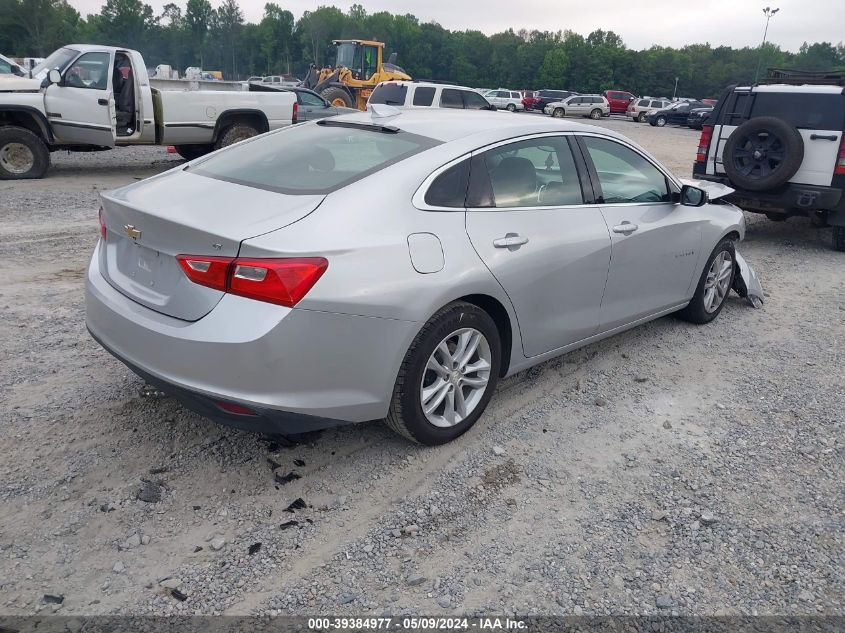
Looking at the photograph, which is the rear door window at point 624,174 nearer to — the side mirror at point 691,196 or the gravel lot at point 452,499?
the side mirror at point 691,196

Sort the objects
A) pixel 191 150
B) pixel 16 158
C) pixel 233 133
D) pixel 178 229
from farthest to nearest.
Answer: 1. pixel 191 150
2. pixel 233 133
3. pixel 16 158
4. pixel 178 229

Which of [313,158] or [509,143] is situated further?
[509,143]

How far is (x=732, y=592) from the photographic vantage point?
8.79 feet

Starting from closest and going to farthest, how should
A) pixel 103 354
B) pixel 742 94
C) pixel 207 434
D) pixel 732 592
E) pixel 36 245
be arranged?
pixel 732 592 < pixel 207 434 < pixel 103 354 < pixel 36 245 < pixel 742 94

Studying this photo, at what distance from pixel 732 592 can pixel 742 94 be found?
7701 millimetres

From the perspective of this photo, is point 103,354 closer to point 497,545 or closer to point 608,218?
point 497,545

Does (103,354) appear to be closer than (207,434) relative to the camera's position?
No

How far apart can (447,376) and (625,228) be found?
1.67 meters

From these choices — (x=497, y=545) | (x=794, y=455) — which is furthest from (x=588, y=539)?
(x=794, y=455)

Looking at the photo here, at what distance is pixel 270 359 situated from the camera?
2.77 metres

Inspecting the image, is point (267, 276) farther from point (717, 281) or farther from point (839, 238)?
point (839, 238)

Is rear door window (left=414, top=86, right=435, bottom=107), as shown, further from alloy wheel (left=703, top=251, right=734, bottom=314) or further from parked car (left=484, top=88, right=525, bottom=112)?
parked car (left=484, top=88, right=525, bottom=112)

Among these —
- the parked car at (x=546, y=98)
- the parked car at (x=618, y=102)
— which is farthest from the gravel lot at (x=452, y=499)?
the parked car at (x=618, y=102)

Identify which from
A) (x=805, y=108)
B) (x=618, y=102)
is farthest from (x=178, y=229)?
(x=618, y=102)
